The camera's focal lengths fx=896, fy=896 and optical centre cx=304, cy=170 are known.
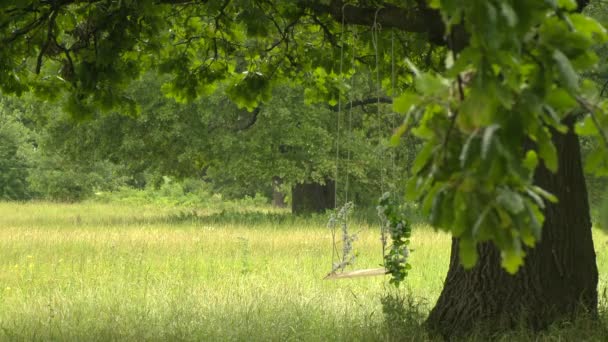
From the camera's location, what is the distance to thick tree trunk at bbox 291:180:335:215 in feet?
80.0

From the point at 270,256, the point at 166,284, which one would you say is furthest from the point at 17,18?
the point at 270,256

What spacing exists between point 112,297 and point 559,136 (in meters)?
4.47

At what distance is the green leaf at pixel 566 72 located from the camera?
2148 mm

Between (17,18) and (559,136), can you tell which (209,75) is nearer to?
(17,18)

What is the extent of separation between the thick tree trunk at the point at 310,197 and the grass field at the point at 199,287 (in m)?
7.37

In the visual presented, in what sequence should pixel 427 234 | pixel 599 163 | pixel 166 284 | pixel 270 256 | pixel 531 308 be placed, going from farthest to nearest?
pixel 427 234 → pixel 270 256 → pixel 166 284 → pixel 531 308 → pixel 599 163

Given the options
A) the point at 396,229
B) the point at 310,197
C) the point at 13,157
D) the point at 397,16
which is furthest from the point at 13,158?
the point at 397,16

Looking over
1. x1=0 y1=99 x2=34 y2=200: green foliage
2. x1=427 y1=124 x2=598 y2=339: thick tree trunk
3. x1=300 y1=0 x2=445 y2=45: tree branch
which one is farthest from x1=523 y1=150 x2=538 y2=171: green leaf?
x1=0 y1=99 x2=34 y2=200: green foliage

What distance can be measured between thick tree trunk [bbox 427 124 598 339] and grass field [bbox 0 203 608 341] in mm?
264

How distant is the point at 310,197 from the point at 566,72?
73.3 ft

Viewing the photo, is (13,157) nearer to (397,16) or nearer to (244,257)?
(244,257)

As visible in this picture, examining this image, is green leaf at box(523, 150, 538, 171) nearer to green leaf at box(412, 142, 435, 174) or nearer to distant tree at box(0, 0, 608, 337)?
distant tree at box(0, 0, 608, 337)

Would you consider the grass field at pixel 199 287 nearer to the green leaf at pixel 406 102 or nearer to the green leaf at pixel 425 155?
the green leaf at pixel 425 155

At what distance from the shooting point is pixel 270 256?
12.6 metres
